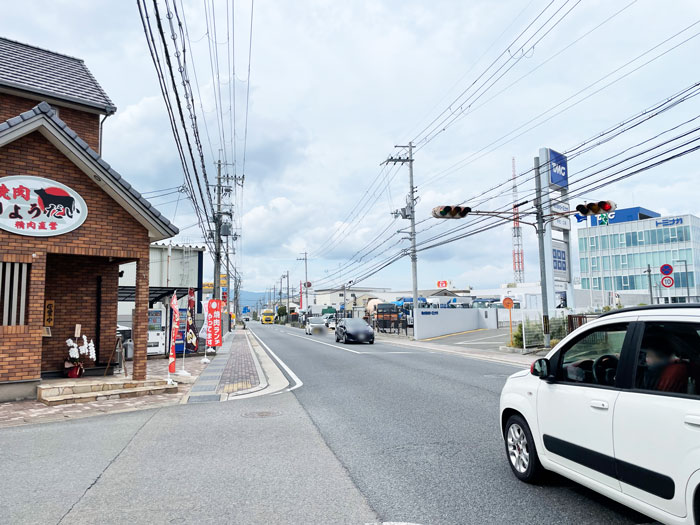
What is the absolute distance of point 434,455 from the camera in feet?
19.0

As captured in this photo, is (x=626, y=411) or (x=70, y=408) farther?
(x=70, y=408)

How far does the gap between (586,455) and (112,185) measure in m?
10.4

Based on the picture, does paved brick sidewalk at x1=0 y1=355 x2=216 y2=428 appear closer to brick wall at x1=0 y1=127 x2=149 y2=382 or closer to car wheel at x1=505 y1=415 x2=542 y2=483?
brick wall at x1=0 y1=127 x2=149 y2=382

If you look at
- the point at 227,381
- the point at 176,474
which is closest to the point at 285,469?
the point at 176,474

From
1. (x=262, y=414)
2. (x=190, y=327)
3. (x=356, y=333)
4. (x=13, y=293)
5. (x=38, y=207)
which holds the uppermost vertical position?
(x=38, y=207)

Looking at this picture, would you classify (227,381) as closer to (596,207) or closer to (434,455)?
(434,455)

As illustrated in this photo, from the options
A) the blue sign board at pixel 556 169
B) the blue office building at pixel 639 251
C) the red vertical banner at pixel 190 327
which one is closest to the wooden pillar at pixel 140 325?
the red vertical banner at pixel 190 327

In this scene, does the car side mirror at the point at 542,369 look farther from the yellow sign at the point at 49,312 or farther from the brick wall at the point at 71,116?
the brick wall at the point at 71,116

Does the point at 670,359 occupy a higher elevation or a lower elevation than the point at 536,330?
higher

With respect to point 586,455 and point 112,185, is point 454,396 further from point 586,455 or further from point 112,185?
point 112,185

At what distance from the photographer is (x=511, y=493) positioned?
4.57 m

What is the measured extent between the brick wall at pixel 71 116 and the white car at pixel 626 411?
44.1 ft

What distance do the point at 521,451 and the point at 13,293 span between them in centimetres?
991

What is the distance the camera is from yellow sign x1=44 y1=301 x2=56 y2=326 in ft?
38.3
